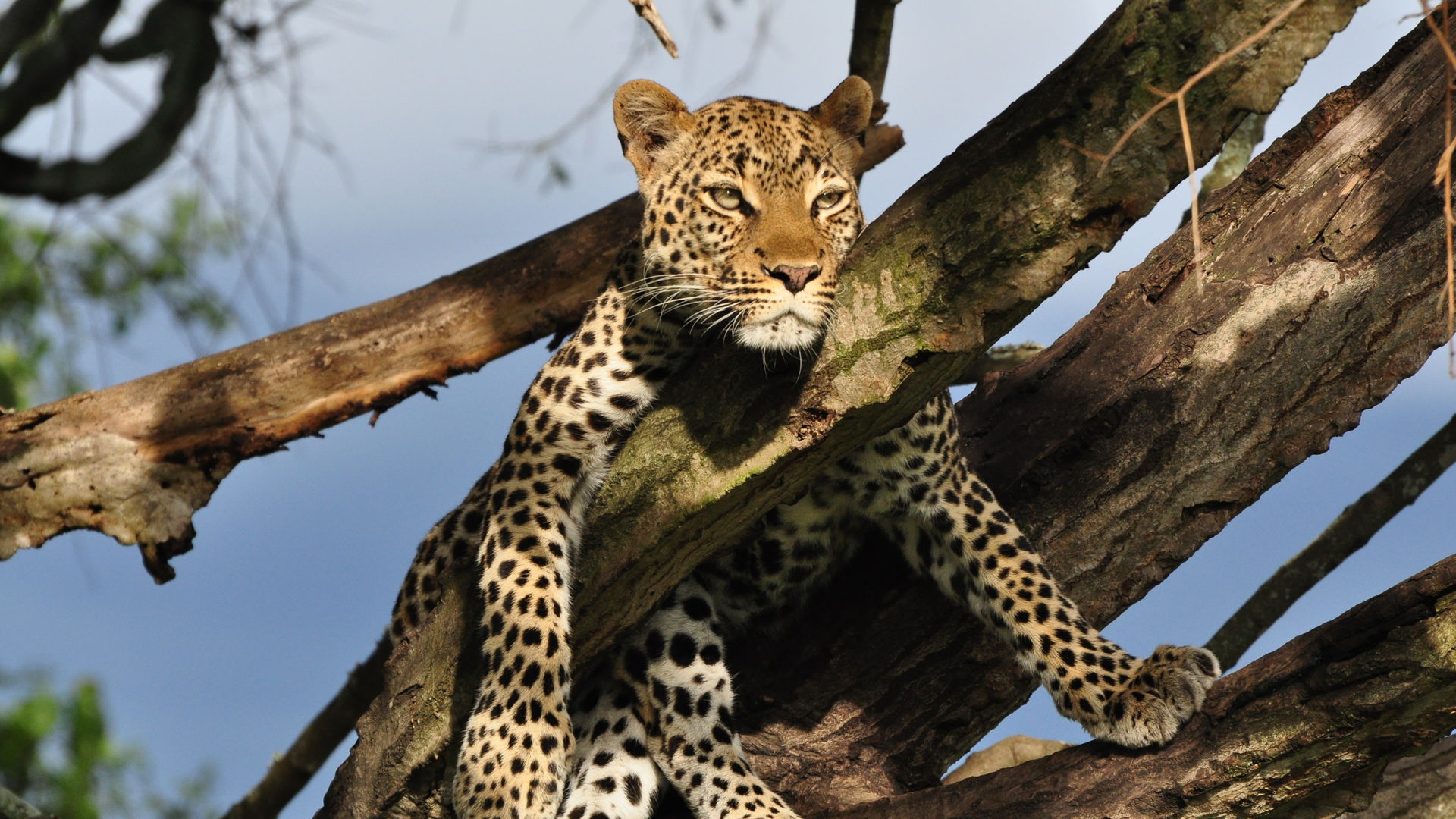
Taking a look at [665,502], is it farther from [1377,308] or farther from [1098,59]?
[1377,308]

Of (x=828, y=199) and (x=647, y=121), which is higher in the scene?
(x=647, y=121)

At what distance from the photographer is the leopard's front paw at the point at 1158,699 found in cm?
433

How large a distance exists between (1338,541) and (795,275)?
175 inches

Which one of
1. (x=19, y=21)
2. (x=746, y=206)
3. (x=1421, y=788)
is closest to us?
(x=1421, y=788)

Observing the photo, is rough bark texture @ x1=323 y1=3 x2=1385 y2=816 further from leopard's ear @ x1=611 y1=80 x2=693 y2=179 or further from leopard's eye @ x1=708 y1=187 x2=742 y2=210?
Answer: leopard's ear @ x1=611 y1=80 x2=693 y2=179

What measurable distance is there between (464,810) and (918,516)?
195 cm

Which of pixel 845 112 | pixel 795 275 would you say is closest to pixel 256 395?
pixel 845 112

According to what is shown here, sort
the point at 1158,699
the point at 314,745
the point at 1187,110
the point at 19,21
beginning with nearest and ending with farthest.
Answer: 1. the point at 1187,110
2. the point at 1158,699
3. the point at 19,21
4. the point at 314,745

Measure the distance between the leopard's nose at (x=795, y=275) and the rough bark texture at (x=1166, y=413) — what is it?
160 centimetres

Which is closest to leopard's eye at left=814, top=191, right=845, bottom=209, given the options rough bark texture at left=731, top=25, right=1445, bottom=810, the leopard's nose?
the leopard's nose

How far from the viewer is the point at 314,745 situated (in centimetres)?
859

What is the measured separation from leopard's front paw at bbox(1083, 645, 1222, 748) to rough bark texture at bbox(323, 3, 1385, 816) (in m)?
1.31

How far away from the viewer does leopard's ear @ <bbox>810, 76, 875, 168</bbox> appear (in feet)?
17.3

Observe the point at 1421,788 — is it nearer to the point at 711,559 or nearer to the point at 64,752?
the point at 711,559
